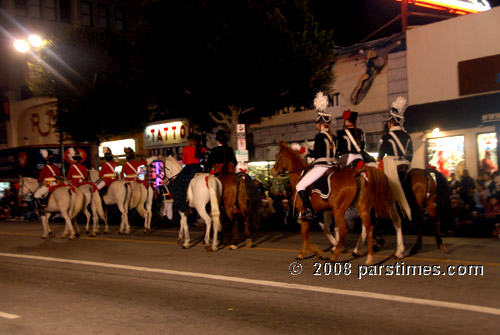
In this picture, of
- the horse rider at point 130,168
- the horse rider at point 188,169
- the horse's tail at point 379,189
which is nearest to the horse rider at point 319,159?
the horse's tail at point 379,189

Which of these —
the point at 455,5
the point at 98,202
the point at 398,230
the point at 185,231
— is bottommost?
the point at 185,231

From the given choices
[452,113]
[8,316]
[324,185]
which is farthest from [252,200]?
[452,113]

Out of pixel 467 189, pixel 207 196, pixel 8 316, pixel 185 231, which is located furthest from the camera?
pixel 467 189

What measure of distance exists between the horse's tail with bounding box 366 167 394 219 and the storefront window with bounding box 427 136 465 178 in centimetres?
1081

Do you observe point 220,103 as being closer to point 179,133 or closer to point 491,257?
point 179,133

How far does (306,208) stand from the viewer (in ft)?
34.6

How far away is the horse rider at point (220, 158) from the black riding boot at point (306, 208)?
2979 millimetres

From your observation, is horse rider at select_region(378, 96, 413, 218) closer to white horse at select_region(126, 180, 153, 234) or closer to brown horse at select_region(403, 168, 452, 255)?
brown horse at select_region(403, 168, 452, 255)

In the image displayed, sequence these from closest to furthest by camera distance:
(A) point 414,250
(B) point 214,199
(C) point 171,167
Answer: (A) point 414,250 → (B) point 214,199 → (C) point 171,167

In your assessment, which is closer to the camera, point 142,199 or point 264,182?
point 142,199

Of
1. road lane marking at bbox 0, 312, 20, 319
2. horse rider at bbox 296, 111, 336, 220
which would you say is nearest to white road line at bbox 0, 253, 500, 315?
horse rider at bbox 296, 111, 336, 220

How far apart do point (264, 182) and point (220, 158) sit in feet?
38.3

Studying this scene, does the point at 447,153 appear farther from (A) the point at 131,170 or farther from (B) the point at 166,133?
(B) the point at 166,133

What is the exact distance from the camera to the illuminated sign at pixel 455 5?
76.5 ft
